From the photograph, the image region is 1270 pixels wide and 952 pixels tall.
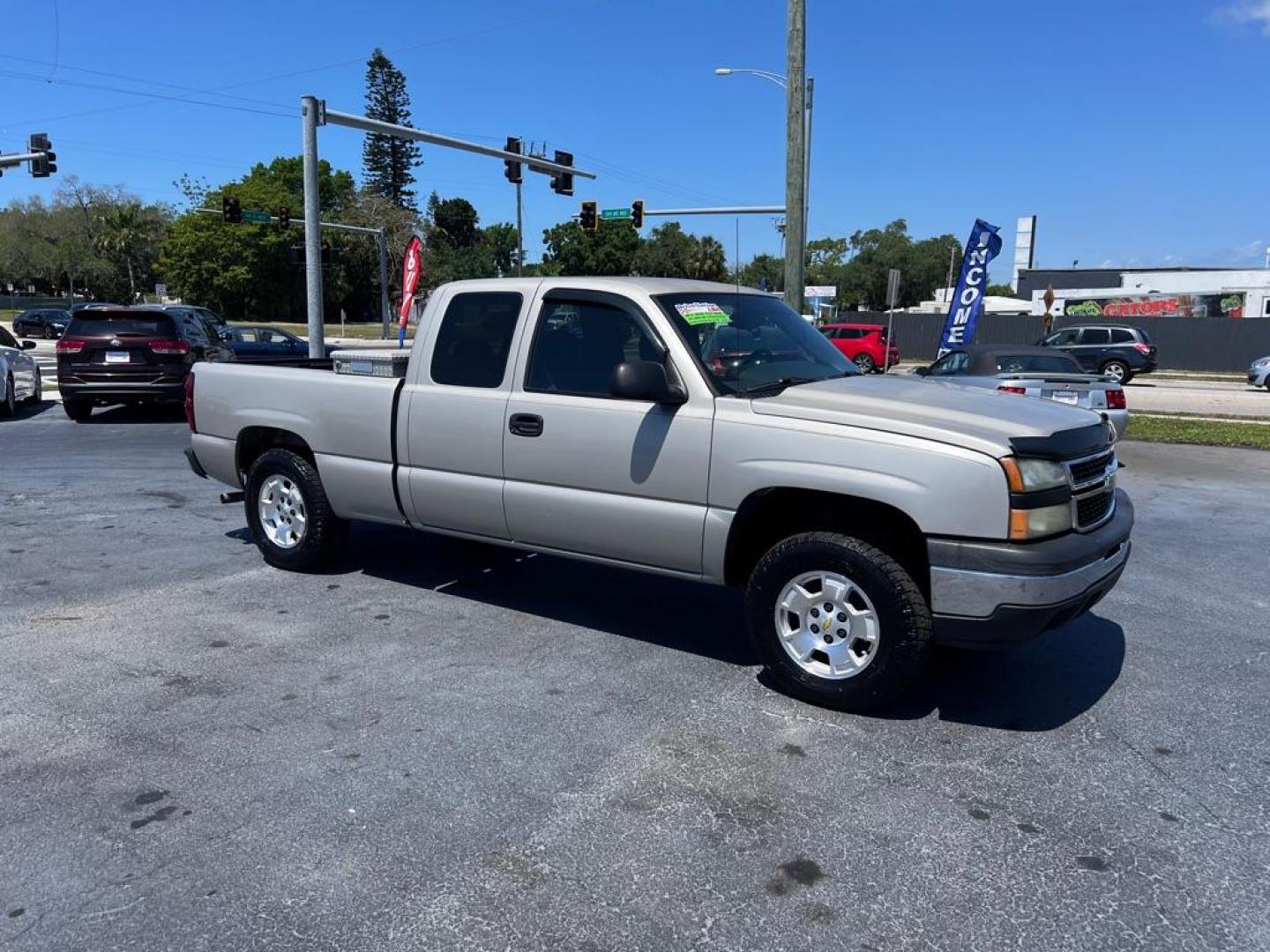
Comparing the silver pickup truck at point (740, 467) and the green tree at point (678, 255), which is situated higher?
the green tree at point (678, 255)

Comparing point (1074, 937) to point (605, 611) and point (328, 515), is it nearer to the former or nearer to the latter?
point (605, 611)

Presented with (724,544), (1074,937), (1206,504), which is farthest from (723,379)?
(1206,504)

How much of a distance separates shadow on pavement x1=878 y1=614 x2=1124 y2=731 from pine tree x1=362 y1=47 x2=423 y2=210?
81.4m

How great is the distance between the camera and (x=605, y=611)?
229 inches

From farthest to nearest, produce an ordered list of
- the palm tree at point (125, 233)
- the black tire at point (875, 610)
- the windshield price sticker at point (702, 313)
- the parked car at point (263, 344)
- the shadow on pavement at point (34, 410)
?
the palm tree at point (125, 233) < the parked car at point (263, 344) < the shadow on pavement at point (34, 410) < the windshield price sticker at point (702, 313) < the black tire at point (875, 610)

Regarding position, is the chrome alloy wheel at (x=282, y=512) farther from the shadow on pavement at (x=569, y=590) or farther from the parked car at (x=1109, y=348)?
the parked car at (x=1109, y=348)

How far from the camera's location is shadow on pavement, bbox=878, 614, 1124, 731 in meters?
4.42

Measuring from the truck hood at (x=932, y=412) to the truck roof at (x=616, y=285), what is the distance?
3.00 ft

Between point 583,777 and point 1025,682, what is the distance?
95.9 inches

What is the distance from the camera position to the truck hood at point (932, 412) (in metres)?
4.02

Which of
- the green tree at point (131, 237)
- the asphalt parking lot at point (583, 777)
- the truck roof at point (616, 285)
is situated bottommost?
the asphalt parking lot at point (583, 777)

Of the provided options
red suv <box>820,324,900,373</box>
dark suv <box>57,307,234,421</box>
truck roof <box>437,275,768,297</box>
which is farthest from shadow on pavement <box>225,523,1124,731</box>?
red suv <box>820,324,900,373</box>

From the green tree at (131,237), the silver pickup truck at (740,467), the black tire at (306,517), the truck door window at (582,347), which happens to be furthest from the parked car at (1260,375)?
the green tree at (131,237)

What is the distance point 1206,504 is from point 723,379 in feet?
24.0
